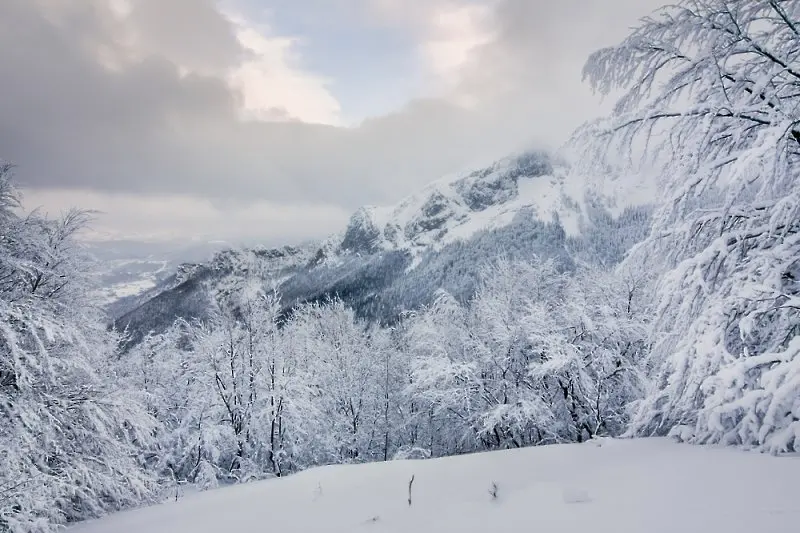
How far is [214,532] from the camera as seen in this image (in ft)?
15.7

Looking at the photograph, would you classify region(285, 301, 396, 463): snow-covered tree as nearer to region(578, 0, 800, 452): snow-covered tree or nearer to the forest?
the forest

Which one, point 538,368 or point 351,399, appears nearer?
point 538,368

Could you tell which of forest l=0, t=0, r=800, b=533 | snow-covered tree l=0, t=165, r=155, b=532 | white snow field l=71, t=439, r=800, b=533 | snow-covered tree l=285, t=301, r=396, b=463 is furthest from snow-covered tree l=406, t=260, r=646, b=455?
snow-covered tree l=0, t=165, r=155, b=532

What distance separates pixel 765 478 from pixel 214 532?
211 inches

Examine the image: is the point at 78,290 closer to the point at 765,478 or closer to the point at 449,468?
the point at 449,468

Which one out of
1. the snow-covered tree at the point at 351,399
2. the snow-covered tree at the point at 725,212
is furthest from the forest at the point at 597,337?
the snow-covered tree at the point at 351,399

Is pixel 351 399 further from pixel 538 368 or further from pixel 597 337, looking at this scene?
pixel 597 337

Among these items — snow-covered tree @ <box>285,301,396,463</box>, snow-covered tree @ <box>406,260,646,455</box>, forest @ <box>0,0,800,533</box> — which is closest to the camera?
forest @ <box>0,0,800,533</box>

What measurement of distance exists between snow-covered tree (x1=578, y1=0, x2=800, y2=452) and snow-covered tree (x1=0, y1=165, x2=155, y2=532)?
8.82 meters

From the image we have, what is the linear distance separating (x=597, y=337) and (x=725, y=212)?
35.3ft

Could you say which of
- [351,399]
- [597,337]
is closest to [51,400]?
[597,337]

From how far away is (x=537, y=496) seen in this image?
3900 mm

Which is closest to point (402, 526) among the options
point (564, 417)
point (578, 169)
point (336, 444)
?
point (578, 169)

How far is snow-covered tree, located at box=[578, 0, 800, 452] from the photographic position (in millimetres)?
3754
